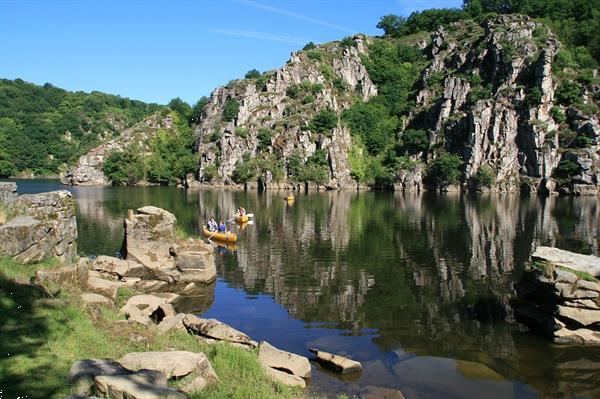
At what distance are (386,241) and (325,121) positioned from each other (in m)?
108

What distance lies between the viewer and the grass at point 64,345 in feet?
33.9

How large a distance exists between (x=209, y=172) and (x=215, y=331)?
13342cm

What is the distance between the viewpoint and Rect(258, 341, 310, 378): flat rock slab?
55.4 ft

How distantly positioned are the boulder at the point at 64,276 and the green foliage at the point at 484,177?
392 feet

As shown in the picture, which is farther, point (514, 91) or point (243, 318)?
point (514, 91)

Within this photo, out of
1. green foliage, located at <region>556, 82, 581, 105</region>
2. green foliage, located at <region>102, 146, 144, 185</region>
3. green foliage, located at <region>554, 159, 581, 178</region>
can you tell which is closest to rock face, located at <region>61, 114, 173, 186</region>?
green foliage, located at <region>102, 146, 144, 185</region>

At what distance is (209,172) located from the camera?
A: 490 feet

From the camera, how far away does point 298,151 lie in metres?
147

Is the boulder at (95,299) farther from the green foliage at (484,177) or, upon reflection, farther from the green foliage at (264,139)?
the green foliage at (264,139)

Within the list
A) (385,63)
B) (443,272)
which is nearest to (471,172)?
(385,63)

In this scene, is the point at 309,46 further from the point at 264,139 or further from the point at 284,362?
the point at 284,362

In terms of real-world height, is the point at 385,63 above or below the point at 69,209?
above

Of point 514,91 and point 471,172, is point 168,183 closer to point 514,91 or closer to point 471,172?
point 471,172

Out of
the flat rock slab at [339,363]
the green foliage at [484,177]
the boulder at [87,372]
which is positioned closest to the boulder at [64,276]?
the boulder at [87,372]
